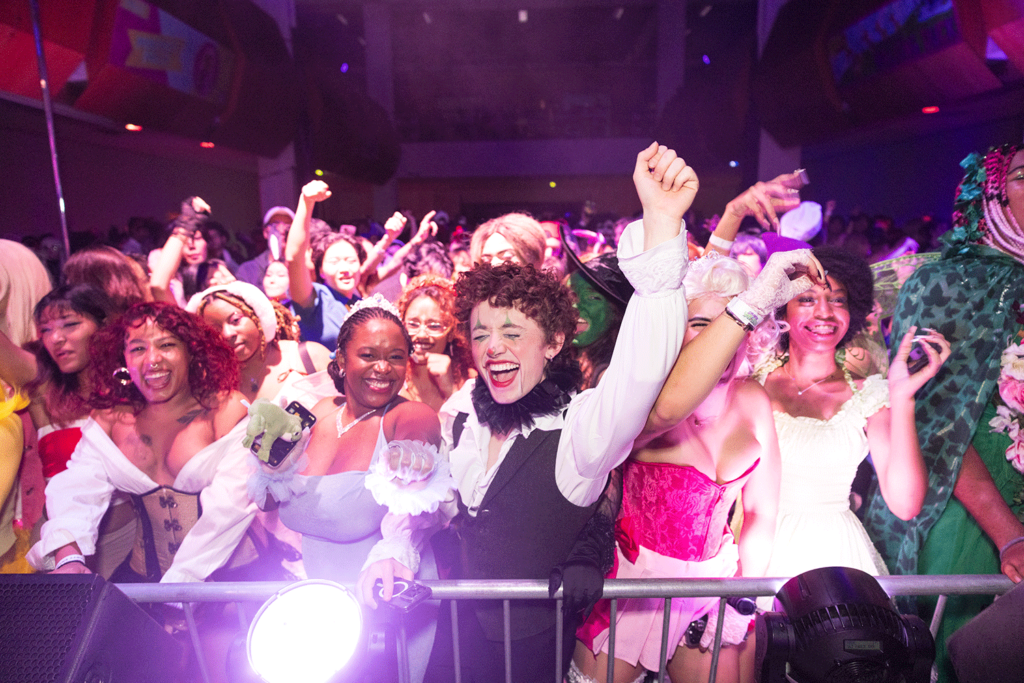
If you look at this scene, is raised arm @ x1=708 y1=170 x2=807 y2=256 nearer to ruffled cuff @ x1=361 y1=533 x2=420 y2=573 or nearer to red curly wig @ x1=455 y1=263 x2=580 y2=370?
red curly wig @ x1=455 y1=263 x2=580 y2=370

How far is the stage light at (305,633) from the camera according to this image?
121cm

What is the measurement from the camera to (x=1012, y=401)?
6.00ft

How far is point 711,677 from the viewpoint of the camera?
1.58 meters

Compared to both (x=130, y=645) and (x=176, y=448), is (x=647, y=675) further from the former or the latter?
(x=176, y=448)

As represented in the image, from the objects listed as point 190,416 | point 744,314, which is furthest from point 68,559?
point 744,314

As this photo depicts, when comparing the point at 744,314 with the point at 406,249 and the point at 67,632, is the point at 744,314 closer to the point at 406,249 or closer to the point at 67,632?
the point at 67,632

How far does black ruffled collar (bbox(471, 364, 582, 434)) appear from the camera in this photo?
1.50m

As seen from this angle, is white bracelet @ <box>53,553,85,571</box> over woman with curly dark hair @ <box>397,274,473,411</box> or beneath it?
beneath

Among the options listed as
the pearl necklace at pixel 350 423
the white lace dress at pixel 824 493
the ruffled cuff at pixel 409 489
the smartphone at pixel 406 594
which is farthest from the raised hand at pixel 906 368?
the pearl necklace at pixel 350 423

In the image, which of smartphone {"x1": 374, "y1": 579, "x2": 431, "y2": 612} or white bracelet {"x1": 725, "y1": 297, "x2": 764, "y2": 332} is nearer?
white bracelet {"x1": 725, "y1": 297, "x2": 764, "y2": 332}

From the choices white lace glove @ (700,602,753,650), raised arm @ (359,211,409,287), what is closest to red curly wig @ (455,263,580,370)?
white lace glove @ (700,602,753,650)

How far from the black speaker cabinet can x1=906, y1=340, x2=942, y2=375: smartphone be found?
7.64ft

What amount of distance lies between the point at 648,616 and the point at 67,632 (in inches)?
57.5

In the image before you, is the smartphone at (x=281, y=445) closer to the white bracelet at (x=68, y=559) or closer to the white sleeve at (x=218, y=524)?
the white sleeve at (x=218, y=524)
